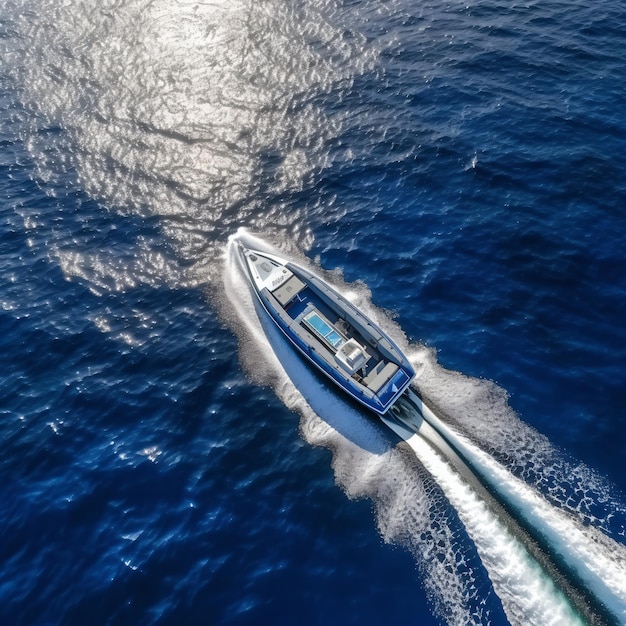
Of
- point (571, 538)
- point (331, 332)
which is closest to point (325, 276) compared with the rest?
point (331, 332)

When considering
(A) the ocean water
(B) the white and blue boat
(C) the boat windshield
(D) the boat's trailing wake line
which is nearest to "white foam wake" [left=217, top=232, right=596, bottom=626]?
(D) the boat's trailing wake line

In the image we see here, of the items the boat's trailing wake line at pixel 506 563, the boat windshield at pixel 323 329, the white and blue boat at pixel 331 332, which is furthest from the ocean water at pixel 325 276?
the boat windshield at pixel 323 329

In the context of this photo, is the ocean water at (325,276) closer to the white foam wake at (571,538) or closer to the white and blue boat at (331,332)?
the white foam wake at (571,538)

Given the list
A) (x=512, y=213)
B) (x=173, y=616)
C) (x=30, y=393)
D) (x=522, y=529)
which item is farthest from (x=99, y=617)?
(x=512, y=213)

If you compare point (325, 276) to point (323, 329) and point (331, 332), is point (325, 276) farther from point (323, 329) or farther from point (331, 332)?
point (331, 332)

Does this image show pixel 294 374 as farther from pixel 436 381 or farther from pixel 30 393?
pixel 30 393

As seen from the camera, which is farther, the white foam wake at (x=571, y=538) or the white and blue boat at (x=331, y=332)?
the white and blue boat at (x=331, y=332)

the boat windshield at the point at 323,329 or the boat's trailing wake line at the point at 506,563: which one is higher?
the boat windshield at the point at 323,329
